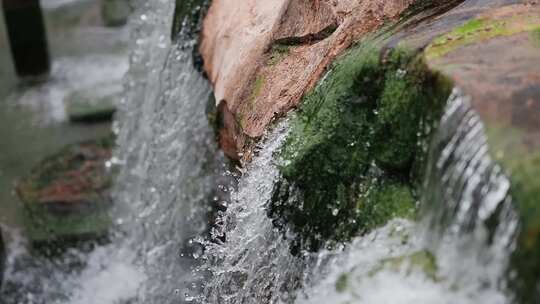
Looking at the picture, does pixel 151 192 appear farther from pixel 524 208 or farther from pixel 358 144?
pixel 524 208

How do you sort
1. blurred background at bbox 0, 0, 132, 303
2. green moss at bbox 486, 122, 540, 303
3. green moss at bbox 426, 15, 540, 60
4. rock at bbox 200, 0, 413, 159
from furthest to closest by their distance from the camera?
1. blurred background at bbox 0, 0, 132, 303
2. rock at bbox 200, 0, 413, 159
3. green moss at bbox 426, 15, 540, 60
4. green moss at bbox 486, 122, 540, 303

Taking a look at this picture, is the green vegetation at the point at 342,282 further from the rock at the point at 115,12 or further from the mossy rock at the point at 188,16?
the rock at the point at 115,12

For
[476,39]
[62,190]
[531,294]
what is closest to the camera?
[531,294]

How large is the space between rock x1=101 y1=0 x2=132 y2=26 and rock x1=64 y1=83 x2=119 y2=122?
1.62 m

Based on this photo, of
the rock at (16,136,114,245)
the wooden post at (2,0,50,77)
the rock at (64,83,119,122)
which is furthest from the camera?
the wooden post at (2,0,50,77)

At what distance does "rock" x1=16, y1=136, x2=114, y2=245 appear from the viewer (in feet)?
16.9

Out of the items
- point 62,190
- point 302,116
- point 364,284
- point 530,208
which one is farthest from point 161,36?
point 530,208

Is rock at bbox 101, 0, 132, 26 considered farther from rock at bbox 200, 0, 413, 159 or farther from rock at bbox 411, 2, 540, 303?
rock at bbox 411, 2, 540, 303

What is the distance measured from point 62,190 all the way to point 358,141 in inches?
140

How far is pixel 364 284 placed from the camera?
2035 millimetres

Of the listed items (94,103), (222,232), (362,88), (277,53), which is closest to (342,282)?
(362,88)

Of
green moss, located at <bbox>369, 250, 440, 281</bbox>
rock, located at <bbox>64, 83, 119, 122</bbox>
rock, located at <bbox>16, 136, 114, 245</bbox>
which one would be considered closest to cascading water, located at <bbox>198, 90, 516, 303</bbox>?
green moss, located at <bbox>369, 250, 440, 281</bbox>

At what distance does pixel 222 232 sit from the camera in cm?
291

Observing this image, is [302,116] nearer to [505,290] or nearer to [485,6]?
[485,6]
